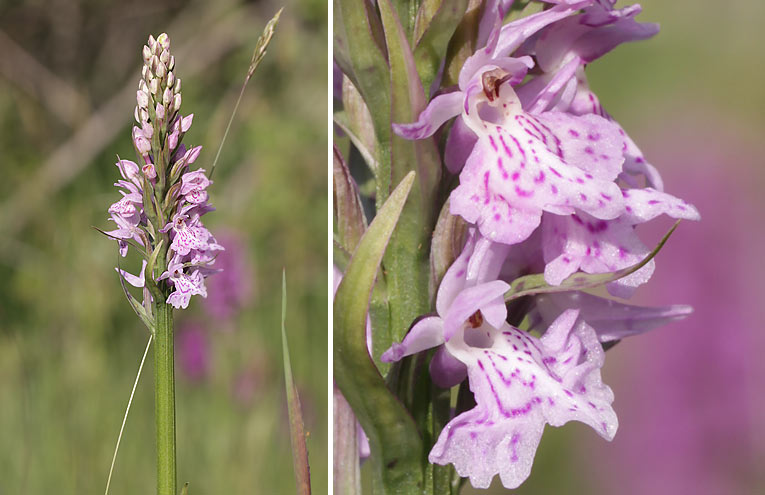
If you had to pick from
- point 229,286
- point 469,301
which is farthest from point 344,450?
point 229,286

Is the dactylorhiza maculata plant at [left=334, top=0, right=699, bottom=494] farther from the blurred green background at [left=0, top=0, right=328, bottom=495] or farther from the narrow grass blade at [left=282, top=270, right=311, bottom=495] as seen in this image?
the blurred green background at [left=0, top=0, right=328, bottom=495]

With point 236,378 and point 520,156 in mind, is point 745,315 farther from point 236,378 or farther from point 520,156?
point 520,156

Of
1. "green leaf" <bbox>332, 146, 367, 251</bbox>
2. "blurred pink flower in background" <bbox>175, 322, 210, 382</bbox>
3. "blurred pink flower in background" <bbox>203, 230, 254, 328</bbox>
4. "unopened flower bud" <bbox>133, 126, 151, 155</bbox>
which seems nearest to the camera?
"unopened flower bud" <bbox>133, 126, 151, 155</bbox>

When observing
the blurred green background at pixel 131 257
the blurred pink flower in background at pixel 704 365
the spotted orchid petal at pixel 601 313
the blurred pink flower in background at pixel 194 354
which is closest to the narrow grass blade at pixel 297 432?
the spotted orchid petal at pixel 601 313

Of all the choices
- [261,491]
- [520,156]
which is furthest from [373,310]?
[261,491]

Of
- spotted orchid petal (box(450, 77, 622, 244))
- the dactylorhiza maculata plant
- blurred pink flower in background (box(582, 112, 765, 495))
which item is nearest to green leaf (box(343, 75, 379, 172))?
the dactylorhiza maculata plant
